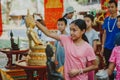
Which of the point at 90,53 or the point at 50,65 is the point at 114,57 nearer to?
the point at 90,53

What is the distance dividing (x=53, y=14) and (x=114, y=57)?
4.07 meters

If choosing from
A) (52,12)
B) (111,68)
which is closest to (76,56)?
(111,68)

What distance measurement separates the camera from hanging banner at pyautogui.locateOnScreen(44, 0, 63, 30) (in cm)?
629

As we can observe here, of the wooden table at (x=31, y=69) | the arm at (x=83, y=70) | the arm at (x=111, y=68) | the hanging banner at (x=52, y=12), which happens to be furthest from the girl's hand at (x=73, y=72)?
the hanging banner at (x=52, y=12)

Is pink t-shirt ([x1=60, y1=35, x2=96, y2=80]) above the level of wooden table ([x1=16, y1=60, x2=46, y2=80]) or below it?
above

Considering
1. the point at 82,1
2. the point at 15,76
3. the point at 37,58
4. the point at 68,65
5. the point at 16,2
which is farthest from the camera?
the point at 82,1

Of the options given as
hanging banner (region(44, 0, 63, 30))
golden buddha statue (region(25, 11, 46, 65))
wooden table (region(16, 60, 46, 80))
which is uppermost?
hanging banner (region(44, 0, 63, 30))

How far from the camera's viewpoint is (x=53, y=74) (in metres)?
1.54

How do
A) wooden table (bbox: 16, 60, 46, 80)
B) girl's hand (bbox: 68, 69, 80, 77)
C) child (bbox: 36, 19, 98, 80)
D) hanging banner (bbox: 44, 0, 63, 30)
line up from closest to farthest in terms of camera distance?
1. girl's hand (bbox: 68, 69, 80, 77)
2. child (bbox: 36, 19, 98, 80)
3. wooden table (bbox: 16, 60, 46, 80)
4. hanging banner (bbox: 44, 0, 63, 30)

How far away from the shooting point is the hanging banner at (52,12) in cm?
629

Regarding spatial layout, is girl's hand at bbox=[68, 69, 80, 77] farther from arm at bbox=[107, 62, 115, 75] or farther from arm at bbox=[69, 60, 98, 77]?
arm at bbox=[107, 62, 115, 75]

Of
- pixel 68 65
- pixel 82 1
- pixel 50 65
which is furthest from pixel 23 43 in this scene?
pixel 50 65

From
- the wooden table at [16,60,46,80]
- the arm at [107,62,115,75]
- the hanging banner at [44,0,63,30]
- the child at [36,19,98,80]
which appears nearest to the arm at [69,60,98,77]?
the child at [36,19,98,80]

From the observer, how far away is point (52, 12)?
6289 millimetres
